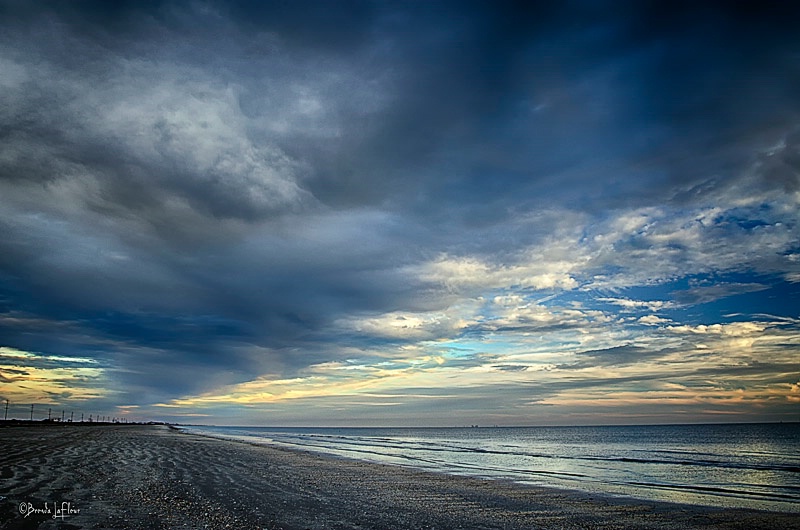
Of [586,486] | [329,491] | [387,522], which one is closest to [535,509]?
[387,522]

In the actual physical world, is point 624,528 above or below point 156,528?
below

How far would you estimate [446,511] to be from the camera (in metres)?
17.5

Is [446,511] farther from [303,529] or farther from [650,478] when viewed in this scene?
[650,478]

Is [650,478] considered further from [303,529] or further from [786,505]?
[303,529]

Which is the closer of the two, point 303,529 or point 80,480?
point 303,529

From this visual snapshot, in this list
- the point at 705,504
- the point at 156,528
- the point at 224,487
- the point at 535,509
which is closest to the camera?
the point at 156,528

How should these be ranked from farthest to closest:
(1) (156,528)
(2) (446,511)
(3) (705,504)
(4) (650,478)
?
(4) (650,478), (3) (705,504), (2) (446,511), (1) (156,528)

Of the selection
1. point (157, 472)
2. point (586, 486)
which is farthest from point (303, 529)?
point (586, 486)

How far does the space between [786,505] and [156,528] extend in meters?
27.6

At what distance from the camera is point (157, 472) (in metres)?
25.6

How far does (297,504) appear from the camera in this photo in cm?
1733

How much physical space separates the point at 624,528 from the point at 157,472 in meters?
22.6

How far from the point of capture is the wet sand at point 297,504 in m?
14.0

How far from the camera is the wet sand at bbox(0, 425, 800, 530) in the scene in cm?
1396
